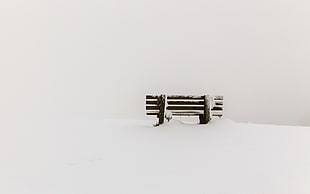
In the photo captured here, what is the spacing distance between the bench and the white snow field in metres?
1.38

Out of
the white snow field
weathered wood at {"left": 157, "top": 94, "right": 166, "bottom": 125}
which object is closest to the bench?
weathered wood at {"left": 157, "top": 94, "right": 166, "bottom": 125}

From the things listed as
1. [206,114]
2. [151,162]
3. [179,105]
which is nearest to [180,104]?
[179,105]

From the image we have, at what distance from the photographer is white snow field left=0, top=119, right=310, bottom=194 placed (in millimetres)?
4656

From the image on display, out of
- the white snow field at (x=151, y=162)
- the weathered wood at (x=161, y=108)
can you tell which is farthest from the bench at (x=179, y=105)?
the white snow field at (x=151, y=162)

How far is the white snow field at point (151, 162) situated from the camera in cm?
466

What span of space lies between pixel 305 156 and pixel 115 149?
3.88 meters

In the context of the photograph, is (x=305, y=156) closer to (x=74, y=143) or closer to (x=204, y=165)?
(x=204, y=165)

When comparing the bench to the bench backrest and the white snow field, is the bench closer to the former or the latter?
the bench backrest

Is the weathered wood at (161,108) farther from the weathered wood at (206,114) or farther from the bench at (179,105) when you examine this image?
the weathered wood at (206,114)

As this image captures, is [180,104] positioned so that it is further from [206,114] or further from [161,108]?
[206,114]

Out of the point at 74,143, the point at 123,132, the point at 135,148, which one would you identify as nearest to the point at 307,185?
the point at 135,148

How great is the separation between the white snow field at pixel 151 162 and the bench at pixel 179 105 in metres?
1.38

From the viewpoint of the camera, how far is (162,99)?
1092cm

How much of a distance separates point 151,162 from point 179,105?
5180mm
